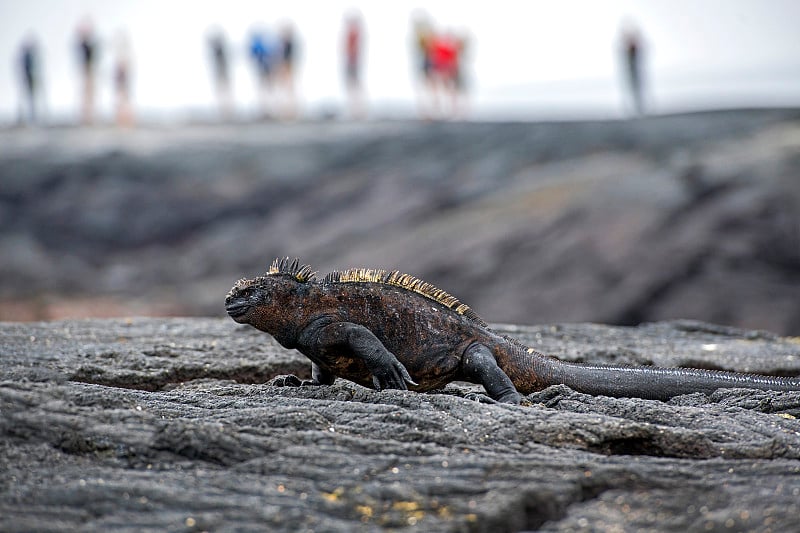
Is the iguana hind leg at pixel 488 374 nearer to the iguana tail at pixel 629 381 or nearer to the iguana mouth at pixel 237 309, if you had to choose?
the iguana tail at pixel 629 381

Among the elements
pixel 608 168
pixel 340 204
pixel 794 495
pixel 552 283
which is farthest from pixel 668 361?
pixel 340 204

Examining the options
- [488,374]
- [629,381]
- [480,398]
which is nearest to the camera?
[480,398]

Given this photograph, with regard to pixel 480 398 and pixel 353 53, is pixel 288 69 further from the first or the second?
pixel 480 398

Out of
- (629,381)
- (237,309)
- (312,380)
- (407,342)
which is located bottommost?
(629,381)

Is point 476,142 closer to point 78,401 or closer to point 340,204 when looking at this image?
point 340,204

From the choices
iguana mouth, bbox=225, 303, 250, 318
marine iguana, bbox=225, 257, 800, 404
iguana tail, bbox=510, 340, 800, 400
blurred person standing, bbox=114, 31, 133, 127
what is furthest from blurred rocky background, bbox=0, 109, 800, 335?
iguana mouth, bbox=225, 303, 250, 318

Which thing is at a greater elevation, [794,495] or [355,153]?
[355,153]

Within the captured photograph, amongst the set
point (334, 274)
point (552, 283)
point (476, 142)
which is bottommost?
point (552, 283)

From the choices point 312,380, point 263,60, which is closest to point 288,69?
point 263,60
